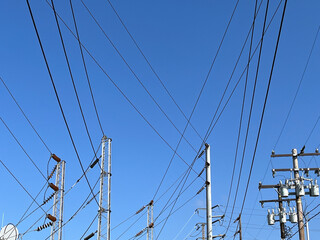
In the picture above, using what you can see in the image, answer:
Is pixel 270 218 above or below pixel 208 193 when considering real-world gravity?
above

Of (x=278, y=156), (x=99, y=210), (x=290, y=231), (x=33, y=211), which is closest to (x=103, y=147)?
(x=99, y=210)

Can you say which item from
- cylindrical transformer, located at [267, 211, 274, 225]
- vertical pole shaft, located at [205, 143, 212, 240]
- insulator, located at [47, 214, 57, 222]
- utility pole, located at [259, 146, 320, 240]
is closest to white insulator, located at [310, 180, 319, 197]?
utility pole, located at [259, 146, 320, 240]

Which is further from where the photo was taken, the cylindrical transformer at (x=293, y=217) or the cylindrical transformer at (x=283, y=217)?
the cylindrical transformer at (x=283, y=217)

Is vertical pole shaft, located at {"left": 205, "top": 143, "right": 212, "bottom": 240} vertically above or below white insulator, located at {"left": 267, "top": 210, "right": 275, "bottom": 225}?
below

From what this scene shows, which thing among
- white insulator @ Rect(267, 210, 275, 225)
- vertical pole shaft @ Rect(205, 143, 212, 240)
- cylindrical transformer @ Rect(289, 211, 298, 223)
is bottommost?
vertical pole shaft @ Rect(205, 143, 212, 240)

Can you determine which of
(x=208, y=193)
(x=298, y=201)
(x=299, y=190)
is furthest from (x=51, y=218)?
(x=208, y=193)

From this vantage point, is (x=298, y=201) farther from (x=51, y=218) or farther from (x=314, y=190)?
(x=51, y=218)

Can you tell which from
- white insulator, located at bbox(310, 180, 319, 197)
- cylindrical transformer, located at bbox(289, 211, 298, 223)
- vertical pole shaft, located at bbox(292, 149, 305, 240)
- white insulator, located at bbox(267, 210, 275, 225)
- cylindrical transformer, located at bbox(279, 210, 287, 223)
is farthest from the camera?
white insulator, located at bbox(267, 210, 275, 225)

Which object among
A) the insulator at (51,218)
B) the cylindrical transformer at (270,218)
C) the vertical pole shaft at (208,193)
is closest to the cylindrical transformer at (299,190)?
the cylindrical transformer at (270,218)

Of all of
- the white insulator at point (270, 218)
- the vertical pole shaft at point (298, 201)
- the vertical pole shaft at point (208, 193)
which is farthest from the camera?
the white insulator at point (270, 218)

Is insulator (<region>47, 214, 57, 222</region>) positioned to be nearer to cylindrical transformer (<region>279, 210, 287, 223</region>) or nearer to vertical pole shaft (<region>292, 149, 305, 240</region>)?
cylindrical transformer (<region>279, 210, 287, 223</region>)

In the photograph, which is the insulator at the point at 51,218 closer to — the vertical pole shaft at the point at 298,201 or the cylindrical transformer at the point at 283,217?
the cylindrical transformer at the point at 283,217

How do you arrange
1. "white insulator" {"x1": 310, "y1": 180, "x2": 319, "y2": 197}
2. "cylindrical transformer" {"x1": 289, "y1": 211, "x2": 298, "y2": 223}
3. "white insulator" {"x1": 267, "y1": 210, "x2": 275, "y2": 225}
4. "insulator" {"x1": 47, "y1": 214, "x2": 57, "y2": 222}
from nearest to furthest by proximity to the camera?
"white insulator" {"x1": 310, "y1": 180, "x2": 319, "y2": 197}, "cylindrical transformer" {"x1": 289, "y1": 211, "x2": 298, "y2": 223}, "insulator" {"x1": 47, "y1": 214, "x2": 57, "y2": 222}, "white insulator" {"x1": 267, "y1": 210, "x2": 275, "y2": 225}

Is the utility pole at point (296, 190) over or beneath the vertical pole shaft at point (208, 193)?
over
